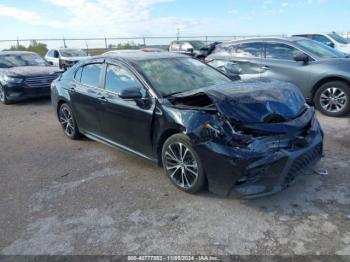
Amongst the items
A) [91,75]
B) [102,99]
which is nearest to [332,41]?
[91,75]

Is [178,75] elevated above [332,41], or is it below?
below

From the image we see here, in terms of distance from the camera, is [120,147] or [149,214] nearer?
[149,214]

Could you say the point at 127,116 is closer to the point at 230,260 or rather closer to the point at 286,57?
the point at 230,260

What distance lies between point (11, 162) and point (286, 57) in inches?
233

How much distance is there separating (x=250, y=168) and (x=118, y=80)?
2.37 m

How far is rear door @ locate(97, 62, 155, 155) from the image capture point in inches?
158

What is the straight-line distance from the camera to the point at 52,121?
24.8 ft

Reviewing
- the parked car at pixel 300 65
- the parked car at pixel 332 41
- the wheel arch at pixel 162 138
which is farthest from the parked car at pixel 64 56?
the wheel arch at pixel 162 138

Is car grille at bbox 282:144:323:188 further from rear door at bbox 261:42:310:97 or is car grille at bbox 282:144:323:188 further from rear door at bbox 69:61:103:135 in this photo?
rear door at bbox 261:42:310:97

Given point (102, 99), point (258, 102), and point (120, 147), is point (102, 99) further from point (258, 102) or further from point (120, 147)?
point (258, 102)

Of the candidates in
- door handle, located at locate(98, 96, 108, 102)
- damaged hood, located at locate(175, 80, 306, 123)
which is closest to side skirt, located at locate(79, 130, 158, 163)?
door handle, located at locate(98, 96, 108, 102)

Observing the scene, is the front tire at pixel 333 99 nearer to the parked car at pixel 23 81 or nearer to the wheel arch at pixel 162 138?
the wheel arch at pixel 162 138

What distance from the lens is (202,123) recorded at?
10.9 ft

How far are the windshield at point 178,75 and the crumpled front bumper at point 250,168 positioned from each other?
1151 millimetres
